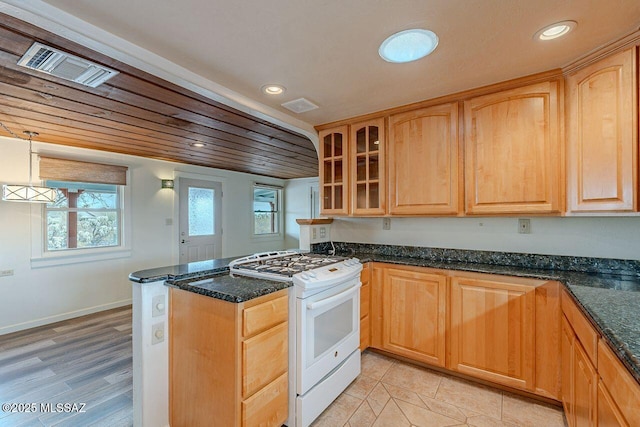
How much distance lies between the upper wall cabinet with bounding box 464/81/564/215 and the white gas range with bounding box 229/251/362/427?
3.76 ft

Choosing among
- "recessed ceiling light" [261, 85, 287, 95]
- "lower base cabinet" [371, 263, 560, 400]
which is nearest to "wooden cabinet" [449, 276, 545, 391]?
"lower base cabinet" [371, 263, 560, 400]

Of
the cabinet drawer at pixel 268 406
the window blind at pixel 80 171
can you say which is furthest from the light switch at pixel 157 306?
the window blind at pixel 80 171

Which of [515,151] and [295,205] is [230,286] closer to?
[515,151]

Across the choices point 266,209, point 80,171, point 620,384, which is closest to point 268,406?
point 620,384

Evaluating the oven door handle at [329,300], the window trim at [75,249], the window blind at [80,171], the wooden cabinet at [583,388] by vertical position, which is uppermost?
the window blind at [80,171]

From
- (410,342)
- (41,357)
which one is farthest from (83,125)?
(410,342)

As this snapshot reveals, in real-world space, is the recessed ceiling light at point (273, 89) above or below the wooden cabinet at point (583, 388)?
above

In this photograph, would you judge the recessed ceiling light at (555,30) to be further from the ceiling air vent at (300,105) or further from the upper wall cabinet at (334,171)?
the upper wall cabinet at (334,171)

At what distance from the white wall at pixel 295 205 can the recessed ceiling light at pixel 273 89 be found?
169 inches

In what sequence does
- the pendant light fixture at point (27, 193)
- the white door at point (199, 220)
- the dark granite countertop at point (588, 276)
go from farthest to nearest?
the white door at point (199, 220) < the pendant light fixture at point (27, 193) < the dark granite countertop at point (588, 276)

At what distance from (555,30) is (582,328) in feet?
4.81

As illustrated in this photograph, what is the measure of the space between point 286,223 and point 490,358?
5.27 m

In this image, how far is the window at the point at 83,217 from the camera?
3654 millimetres

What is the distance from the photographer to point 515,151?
6.93 feet
